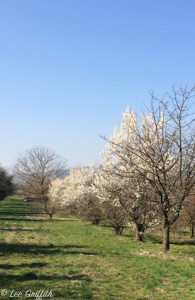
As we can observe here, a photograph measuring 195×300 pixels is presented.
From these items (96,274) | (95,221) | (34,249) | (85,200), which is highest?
(85,200)

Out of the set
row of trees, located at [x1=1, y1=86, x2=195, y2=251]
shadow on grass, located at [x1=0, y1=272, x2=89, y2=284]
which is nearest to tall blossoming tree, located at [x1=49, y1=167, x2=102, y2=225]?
row of trees, located at [x1=1, y1=86, x2=195, y2=251]

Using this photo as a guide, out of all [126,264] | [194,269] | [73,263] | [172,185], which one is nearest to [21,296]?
[73,263]

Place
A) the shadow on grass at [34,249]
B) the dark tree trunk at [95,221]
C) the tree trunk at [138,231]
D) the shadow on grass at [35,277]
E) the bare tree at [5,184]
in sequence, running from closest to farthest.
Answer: the shadow on grass at [35,277] < the shadow on grass at [34,249] < the tree trunk at [138,231] < the dark tree trunk at [95,221] < the bare tree at [5,184]

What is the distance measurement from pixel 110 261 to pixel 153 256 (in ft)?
6.80

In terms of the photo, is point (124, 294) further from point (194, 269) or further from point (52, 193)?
point (52, 193)

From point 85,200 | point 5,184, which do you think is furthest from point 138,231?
point 5,184

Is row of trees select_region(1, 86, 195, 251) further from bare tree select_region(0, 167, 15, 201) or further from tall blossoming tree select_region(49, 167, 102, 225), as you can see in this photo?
bare tree select_region(0, 167, 15, 201)

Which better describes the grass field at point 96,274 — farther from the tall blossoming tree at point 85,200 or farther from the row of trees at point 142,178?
the tall blossoming tree at point 85,200

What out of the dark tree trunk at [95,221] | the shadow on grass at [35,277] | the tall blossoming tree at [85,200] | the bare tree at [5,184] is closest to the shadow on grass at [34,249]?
the shadow on grass at [35,277]

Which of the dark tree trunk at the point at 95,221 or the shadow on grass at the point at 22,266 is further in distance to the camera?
the dark tree trunk at the point at 95,221

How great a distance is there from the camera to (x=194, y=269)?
852 centimetres

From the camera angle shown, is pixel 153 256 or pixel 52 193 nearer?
pixel 153 256

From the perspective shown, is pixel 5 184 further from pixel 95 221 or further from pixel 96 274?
pixel 96 274

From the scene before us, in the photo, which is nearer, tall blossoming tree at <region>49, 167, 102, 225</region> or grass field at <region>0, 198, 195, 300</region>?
grass field at <region>0, 198, 195, 300</region>
